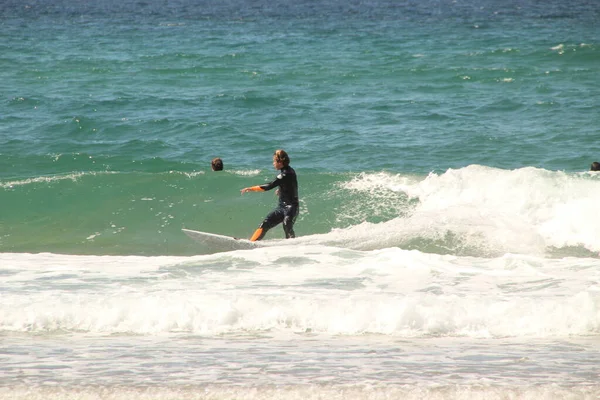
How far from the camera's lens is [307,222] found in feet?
54.2

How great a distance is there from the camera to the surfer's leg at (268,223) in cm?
1418

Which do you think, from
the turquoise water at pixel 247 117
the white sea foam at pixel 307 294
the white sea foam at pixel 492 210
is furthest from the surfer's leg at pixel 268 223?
the turquoise water at pixel 247 117

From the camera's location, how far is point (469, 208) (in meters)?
15.9

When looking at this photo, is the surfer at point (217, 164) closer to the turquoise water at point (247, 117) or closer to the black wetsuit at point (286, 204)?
the turquoise water at point (247, 117)

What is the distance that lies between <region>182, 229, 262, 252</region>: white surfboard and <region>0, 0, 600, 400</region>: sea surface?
0.38 m

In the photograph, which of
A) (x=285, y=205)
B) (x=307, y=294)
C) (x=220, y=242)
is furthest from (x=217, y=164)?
(x=307, y=294)

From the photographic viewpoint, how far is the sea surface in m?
8.66

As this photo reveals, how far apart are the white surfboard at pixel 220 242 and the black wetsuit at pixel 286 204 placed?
1.12 feet

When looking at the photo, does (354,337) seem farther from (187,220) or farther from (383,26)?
(383,26)

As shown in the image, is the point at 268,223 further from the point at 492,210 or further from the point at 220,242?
the point at 492,210

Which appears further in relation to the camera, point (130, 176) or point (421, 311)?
point (130, 176)

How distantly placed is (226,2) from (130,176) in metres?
56.4

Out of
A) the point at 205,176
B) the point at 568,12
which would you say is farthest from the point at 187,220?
the point at 568,12

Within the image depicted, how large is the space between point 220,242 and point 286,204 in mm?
1281
